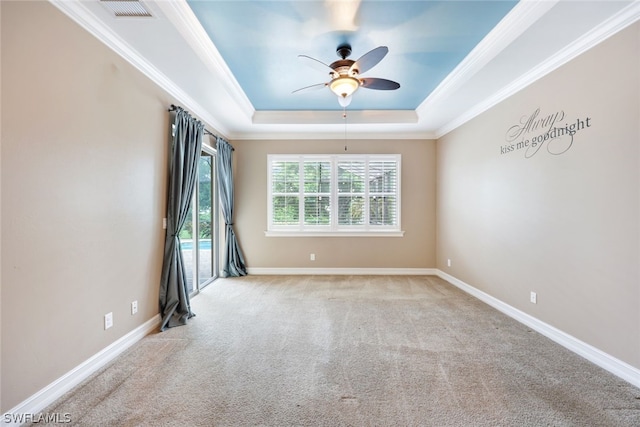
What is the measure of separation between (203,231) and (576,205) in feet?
16.1

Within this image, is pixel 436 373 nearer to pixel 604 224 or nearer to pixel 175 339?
pixel 604 224

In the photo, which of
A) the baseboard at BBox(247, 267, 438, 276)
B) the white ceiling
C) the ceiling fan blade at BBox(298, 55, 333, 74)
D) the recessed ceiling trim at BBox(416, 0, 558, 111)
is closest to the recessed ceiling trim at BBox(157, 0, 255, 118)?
the white ceiling

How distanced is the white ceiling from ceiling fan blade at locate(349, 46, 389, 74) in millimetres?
967

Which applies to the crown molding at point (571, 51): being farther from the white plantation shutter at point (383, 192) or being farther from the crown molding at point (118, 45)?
the crown molding at point (118, 45)

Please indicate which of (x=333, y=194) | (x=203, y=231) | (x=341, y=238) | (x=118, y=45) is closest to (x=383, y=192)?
(x=333, y=194)

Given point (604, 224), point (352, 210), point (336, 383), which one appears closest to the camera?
point (336, 383)

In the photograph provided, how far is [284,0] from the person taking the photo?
221cm

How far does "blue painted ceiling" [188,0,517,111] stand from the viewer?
228 cm

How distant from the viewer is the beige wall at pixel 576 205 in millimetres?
2121

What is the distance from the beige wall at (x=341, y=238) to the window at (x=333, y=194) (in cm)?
16

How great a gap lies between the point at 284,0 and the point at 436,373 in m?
3.30

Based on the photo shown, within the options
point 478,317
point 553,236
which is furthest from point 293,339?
point 553,236

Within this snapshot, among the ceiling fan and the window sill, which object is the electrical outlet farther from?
the window sill

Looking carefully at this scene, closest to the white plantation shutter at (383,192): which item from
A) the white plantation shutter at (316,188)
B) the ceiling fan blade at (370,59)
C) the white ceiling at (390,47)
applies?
the white plantation shutter at (316,188)
